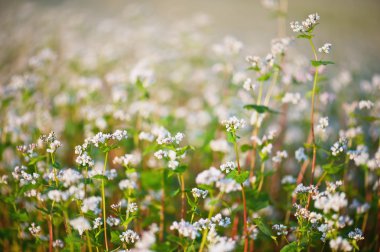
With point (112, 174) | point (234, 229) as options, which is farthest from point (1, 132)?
point (234, 229)

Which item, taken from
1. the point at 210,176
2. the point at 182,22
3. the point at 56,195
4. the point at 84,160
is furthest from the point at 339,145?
the point at 182,22

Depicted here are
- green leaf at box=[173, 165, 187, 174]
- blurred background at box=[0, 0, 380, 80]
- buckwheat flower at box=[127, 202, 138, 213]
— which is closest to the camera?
buckwheat flower at box=[127, 202, 138, 213]

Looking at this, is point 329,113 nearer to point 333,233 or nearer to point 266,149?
point 266,149

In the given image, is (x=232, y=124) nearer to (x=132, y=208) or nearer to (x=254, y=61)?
(x=254, y=61)

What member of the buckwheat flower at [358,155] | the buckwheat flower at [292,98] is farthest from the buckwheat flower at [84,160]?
the buckwheat flower at [358,155]

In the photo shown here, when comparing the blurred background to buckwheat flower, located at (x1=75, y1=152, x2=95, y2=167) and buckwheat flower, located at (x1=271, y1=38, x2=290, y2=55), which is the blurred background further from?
buckwheat flower, located at (x1=75, y1=152, x2=95, y2=167)

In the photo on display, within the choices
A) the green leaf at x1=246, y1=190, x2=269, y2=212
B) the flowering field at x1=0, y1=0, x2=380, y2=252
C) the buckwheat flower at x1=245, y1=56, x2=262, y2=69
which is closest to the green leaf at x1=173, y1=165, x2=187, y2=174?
the flowering field at x1=0, y1=0, x2=380, y2=252
